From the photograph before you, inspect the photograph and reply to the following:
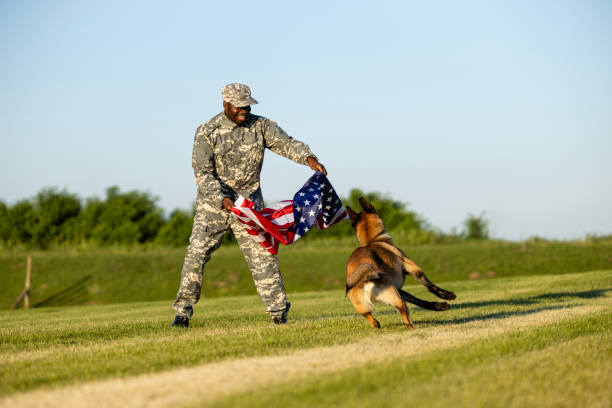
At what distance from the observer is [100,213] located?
2576 inches

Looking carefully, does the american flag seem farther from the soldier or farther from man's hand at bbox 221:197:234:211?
the soldier

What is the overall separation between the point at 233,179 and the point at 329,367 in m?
4.26

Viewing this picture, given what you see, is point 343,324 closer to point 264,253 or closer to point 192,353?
point 264,253

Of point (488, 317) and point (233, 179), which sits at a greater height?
point (233, 179)

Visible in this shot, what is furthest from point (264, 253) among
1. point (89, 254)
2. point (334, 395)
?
point (89, 254)

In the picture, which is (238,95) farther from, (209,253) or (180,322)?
(180,322)

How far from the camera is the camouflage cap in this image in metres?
8.12

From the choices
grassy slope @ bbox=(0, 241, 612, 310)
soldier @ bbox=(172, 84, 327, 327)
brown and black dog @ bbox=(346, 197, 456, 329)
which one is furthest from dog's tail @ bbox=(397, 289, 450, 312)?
grassy slope @ bbox=(0, 241, 612, 310)

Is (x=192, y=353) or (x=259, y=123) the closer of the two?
(x=192, y=353)

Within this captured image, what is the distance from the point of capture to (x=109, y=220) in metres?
63.3

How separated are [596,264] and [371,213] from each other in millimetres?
26948

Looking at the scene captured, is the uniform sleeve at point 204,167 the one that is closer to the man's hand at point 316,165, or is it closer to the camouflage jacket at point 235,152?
the camouflage jacket at point 235,152

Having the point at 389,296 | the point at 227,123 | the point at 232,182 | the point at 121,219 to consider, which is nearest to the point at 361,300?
the point at 389,296

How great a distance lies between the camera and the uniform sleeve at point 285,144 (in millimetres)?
8539
